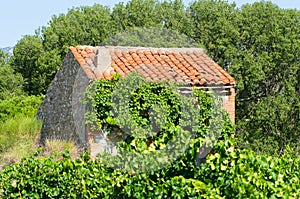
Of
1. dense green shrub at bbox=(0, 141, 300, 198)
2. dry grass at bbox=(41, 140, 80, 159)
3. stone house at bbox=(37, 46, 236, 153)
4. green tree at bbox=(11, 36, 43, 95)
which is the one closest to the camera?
dense green shrub at bbox=(0, 141, 300, 198)

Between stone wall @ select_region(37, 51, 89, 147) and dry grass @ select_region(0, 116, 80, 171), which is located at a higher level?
stone wall @ select_region(37, 51, 89, 147)

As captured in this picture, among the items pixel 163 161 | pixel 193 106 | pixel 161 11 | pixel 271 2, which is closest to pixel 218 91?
pixel 193 106

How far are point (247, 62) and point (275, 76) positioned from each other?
1508 millimetres

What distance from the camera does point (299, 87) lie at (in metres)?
19.2

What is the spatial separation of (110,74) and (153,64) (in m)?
1.29

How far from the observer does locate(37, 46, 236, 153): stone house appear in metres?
11.4

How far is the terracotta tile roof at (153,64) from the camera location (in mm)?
11453

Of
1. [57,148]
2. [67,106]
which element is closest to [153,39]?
[67,106]

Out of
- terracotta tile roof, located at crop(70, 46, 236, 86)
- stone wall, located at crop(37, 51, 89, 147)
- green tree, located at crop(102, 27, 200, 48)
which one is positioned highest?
green tree, located at crop(102, 27, 200, 48)

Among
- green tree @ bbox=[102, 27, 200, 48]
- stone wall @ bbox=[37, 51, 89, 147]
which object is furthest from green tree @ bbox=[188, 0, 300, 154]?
stone wall @ bbox=[37, 51, 89, 147]

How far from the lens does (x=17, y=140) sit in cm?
1223

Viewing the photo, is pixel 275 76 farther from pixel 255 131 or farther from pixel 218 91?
pixel 218 91

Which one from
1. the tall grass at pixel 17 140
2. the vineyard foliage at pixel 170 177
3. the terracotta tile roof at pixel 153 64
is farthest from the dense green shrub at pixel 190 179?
the tall grass at pixel 17 140

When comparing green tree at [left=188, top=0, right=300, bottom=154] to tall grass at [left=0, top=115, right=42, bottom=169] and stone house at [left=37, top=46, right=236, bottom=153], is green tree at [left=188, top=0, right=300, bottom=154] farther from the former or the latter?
tall grass at [left=0, top=115, right=42, bottom=169]
